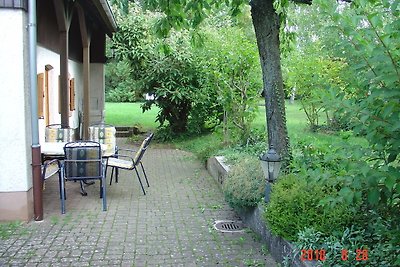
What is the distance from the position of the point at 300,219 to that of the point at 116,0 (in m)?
4.11

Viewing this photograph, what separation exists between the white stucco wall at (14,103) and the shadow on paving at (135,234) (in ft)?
2.11

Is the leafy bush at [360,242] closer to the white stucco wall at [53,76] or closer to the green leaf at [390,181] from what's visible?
the green leaf at [390,181]

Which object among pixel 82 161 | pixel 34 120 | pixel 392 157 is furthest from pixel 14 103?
pixel 392 157

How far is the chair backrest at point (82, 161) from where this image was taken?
5.84m

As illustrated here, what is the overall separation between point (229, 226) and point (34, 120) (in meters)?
2.65

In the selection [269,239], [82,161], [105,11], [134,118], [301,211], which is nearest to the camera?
[301,211]

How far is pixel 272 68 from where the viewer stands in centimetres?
515

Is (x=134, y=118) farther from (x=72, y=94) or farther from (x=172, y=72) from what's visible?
(x=172, y=72)

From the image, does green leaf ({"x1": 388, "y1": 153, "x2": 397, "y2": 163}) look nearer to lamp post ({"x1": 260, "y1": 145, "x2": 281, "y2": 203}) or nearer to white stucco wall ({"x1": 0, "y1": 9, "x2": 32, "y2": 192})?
lamp post ({"x1": 260, "y1": 145, "x2": 281, "y2": 203})

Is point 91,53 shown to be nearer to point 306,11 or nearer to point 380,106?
point 380,106

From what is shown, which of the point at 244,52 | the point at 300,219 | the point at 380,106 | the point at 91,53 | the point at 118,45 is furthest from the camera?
the point at 91,53

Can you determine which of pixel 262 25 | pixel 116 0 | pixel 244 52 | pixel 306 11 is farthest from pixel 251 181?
pixel 306 11

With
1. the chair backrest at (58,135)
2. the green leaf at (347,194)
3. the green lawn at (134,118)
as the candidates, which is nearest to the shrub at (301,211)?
the green leaf at (347,194)

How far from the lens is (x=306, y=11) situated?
2944 centimetres
